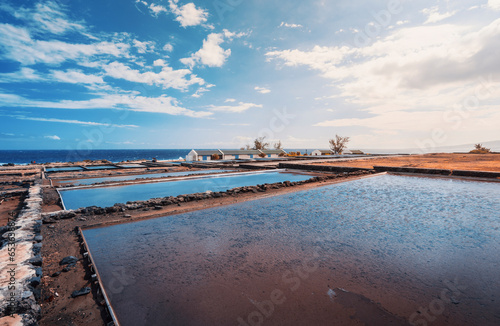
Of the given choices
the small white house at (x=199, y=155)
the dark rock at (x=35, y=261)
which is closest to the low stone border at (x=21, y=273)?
the dark rock at (x=35, y=261)

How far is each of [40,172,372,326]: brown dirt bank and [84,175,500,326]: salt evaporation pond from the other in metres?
0.27

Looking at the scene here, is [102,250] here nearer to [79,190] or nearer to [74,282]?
[74,282]

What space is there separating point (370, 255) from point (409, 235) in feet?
5.94

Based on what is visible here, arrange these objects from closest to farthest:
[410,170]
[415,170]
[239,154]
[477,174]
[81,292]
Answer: [81,292]
[477,174]
[415,170]
[410,170]
[239,154]

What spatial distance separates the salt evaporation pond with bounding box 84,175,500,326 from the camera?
276cm

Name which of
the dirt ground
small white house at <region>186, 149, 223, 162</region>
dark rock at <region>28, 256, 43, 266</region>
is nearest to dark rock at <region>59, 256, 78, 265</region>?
dark rock at <region>28, 256, 43, 266</region>

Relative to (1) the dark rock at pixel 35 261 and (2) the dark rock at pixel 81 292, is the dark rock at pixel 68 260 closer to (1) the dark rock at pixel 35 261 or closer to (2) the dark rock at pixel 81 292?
(1) the dark rock at pixel 35 261

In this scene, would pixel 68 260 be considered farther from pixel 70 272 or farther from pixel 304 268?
pixel 304 268

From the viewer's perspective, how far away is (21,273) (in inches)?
129

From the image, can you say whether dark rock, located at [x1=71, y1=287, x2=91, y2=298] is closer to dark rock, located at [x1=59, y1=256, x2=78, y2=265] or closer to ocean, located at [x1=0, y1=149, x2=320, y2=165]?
dark rock, located at [x1=59, y1=256, x2=78, y2=265]

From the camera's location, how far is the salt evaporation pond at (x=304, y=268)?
9.05ft

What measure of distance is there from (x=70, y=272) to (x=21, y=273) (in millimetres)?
581

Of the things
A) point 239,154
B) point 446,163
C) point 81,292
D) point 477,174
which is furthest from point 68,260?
point 239,154

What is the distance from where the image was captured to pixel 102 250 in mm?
4590
